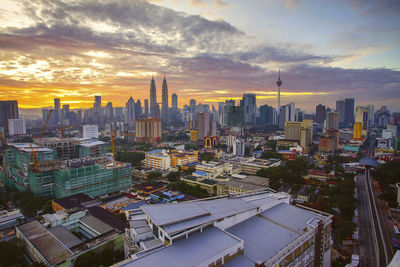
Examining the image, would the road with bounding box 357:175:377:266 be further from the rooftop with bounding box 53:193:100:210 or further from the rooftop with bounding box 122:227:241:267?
the rooftop with bounding box 53:193:100:210

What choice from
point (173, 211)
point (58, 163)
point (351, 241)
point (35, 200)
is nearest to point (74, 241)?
point (173, 211)

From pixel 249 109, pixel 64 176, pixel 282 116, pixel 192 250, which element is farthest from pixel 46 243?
pixel 249 109

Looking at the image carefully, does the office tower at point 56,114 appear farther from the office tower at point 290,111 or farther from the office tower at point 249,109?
the office tower at point 290,111

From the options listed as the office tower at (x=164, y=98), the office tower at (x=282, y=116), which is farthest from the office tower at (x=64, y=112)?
the office tower at (x=282, y=116)

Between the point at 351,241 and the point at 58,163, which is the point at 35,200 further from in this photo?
the point at 351,241

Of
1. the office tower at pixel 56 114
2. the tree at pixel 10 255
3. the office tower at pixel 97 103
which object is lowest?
the tree at pixel 10 255

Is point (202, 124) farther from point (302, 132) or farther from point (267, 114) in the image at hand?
point (267, 114)
